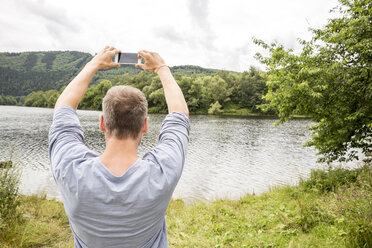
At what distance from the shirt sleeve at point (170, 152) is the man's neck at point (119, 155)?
0.10 m

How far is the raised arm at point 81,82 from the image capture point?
60.9 inches

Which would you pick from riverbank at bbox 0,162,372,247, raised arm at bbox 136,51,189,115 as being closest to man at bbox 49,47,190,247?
raised arm at bbox 136,51,189,115

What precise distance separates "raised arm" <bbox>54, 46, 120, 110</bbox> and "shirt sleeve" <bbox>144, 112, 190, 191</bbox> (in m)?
0.59

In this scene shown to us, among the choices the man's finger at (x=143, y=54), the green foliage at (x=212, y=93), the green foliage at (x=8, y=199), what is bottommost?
the green foliage at (x=8, y=199)

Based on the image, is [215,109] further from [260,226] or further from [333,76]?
[260,226]

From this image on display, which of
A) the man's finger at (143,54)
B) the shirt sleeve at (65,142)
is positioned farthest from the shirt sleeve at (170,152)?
the man's finger at (143,54)

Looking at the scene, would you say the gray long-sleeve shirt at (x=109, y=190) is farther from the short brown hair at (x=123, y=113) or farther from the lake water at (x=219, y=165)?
the lake water at (x=219, y=165)

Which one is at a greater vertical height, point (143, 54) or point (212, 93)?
point (212, 93)

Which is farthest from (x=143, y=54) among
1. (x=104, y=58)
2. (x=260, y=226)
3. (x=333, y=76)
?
(x=333, y=76)

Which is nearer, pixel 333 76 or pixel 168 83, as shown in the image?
pixel 168 83

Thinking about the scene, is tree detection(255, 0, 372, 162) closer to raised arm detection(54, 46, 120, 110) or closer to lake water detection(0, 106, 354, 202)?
lake water detection(0, 106, 354, 202)

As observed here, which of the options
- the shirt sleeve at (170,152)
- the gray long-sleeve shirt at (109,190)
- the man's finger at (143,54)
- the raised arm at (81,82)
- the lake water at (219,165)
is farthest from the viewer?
the lake water at (219,165)

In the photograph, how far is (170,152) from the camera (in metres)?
1.42

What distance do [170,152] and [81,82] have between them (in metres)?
0.77
